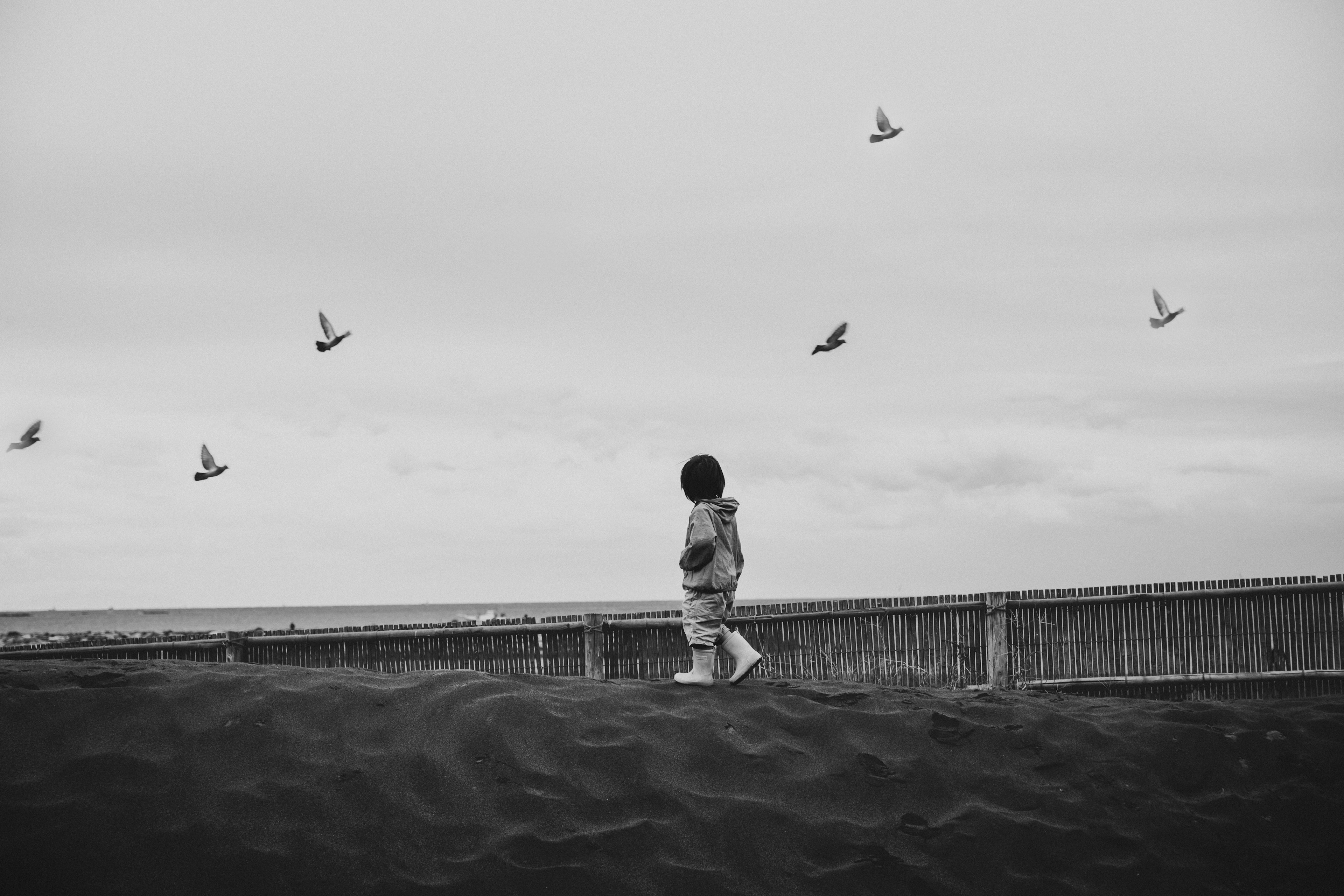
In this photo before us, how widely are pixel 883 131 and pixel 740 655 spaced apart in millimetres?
4797

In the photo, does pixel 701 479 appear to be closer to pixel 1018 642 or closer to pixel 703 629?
pixel 703 629

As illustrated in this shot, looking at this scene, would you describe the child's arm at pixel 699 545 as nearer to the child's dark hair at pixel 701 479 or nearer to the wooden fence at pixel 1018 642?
the child's dark hair at pixel 701 479

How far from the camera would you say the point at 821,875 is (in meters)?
3.45

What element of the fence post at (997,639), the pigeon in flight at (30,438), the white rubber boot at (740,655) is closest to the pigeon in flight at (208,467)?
the pigeon in flight at (30,438)

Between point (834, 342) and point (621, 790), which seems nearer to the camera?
point (621, 790)

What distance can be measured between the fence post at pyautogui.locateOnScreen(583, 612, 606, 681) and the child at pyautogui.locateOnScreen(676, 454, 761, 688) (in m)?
2.77

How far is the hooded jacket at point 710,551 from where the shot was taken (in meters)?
4.98

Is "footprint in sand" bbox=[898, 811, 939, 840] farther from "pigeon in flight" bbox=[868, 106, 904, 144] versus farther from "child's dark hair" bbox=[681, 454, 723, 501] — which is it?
"pigeon in flight" bbox=[868, 106, 904, 144]

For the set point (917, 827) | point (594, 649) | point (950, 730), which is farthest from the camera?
point (594, 649)

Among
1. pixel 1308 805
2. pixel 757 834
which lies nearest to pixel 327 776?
pixel 757 834

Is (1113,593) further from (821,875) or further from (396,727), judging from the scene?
(396,727)

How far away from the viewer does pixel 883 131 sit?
7668 millimetres

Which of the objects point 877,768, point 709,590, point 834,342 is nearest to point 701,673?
point 709,590

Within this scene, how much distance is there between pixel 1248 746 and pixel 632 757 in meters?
3.05
